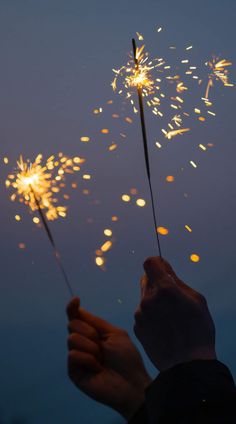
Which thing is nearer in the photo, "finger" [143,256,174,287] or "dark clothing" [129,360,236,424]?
"dark clothing" [129,360,236,424]

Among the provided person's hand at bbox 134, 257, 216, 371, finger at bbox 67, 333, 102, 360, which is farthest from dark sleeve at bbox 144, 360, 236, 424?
finger at bbox 67, 333, 102, 360

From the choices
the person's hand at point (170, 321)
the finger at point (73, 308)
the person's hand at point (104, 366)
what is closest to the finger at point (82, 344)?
the person's hand at point (104, 366)

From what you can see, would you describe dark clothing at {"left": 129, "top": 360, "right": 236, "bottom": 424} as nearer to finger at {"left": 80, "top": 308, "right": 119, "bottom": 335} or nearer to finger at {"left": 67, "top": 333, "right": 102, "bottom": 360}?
finger at {"left": 67, "top": 333, "right": 102, "bottom": 360}

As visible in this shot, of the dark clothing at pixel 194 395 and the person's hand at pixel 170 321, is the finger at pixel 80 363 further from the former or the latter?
the dark clothing at pixel 194 395

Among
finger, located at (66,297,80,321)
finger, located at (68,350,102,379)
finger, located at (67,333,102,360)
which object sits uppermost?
finger, located at (66,297,80,321)

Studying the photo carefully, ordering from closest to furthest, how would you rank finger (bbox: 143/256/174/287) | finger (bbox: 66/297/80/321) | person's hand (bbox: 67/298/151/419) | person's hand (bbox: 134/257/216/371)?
person's hand (bbox: 134/257/216/371), finger (bbox: 143/256/174/287), person's hand (bbox: 67/298/151/419), finger (bbox: 66/297/80/321)

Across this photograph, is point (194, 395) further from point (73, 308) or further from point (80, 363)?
point (73, 308)

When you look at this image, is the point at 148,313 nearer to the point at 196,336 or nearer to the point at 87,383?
the point at 196,336
